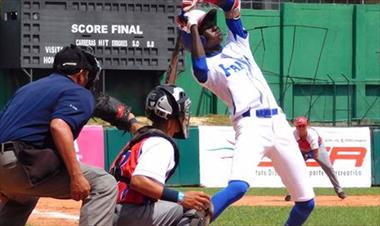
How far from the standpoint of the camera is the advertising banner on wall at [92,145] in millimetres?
22969

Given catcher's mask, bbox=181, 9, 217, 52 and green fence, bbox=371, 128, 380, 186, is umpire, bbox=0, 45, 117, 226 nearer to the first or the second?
catcher's mask, bbox=181, 9, 217, 52

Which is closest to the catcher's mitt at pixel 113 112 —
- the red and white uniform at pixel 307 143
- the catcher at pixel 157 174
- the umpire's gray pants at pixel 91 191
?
the umpire's gray pants at pixel 91 191

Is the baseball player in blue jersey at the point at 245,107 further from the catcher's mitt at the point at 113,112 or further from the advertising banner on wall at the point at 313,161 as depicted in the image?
the advertising banner on wall at the point at 313,161

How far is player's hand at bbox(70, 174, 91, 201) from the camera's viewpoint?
675 cm

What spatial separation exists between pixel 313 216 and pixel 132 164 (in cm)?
752

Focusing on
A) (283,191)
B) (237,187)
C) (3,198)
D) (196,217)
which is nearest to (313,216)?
(237,187)

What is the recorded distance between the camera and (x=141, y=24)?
1268 inches

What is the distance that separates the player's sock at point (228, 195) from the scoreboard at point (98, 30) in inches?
909

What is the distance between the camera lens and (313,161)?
934 inches

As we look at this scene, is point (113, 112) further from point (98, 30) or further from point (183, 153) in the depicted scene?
point (98, 30)

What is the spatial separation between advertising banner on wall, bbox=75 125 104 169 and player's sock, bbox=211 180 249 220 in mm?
14737

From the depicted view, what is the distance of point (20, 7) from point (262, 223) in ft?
65.6

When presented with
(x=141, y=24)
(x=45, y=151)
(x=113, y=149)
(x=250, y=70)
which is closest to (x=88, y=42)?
(x=141, y=24)

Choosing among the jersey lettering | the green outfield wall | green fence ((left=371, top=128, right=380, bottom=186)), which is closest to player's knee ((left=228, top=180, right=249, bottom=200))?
the jersey lettering
